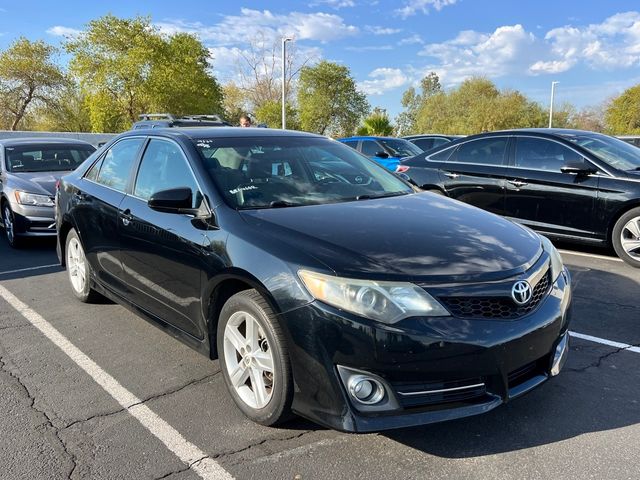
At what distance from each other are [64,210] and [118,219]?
57.0 inches

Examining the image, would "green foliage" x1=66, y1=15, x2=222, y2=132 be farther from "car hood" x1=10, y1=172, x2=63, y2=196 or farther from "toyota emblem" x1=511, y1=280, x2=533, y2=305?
"toyota emblem" x1=511, y1=280, x2=533, y2=305

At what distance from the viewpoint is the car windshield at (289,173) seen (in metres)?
3.36

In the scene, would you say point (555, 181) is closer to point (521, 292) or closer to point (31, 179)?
point (521, 292)

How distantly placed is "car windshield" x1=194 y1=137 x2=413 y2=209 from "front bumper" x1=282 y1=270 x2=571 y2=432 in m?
1.08

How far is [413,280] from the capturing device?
7.95 feet

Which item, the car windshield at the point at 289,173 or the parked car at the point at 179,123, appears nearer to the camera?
the car windshield at the point at 289,173

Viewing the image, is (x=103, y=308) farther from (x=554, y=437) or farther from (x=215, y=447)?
(x=554, y=437)

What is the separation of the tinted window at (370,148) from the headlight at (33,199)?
7628 millimetres

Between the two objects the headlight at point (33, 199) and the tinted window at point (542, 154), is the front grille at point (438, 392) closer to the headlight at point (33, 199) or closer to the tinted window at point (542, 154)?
the tinted window at point (542, 154)

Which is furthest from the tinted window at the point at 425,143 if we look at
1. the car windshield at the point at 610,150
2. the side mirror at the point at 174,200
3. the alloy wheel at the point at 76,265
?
the side mirror at the point at 174,200

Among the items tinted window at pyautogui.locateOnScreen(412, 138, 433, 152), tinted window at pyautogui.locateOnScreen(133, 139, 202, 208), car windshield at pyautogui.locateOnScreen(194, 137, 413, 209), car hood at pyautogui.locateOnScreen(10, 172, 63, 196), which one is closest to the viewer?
car windshield at pyautogui.locateOnScreen(194, 137, 413, 209)

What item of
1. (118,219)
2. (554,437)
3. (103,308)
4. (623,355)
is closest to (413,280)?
(554,437)

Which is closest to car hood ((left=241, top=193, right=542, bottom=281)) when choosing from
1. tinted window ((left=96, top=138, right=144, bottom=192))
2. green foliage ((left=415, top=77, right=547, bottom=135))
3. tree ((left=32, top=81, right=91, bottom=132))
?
tinted window ((left=96, top=138, right=144, bottom=192))

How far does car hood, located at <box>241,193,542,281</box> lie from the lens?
251cm
